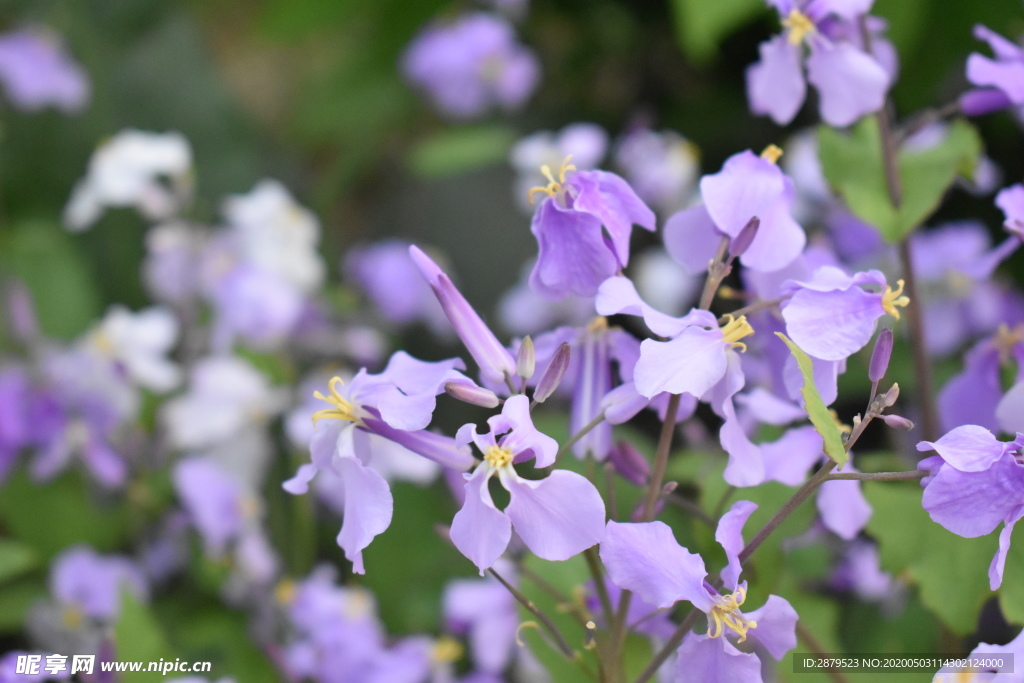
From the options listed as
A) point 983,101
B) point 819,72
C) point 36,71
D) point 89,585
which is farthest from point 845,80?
point 36,71

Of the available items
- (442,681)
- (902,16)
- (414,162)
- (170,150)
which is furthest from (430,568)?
(902,16)

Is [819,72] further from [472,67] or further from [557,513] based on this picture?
[472,67]

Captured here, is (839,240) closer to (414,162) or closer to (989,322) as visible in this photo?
(989,322)

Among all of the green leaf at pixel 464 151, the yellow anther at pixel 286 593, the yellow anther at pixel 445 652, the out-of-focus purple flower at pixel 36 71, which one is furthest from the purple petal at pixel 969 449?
the out-of-focus purple flower at pixel 36 71

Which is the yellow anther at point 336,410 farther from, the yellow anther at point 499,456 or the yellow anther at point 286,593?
the yellow anther at point 286,593

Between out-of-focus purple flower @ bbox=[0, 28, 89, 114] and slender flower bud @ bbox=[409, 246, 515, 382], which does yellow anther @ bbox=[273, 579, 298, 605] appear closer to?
slender flower bud @ bbox=[409, 246, 515, 382]
